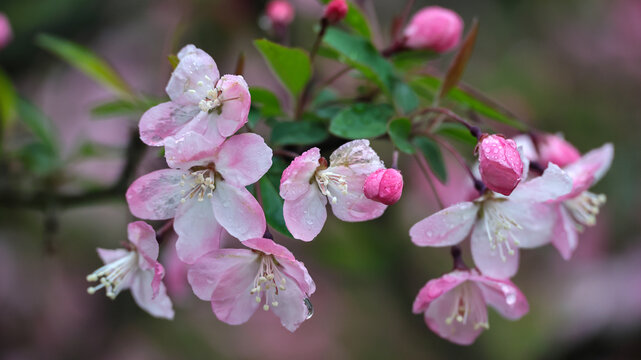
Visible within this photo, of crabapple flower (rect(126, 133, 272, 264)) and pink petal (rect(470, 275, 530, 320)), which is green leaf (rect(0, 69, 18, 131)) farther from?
pink petal (rect(470, 275, 530, 320))

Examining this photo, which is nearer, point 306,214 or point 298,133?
point 306,214

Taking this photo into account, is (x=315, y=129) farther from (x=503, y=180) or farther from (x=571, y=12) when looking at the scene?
(x=571, y=12)

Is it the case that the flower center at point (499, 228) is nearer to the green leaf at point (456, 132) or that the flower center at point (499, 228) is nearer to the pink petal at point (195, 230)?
the green leaf at point (456, 132)

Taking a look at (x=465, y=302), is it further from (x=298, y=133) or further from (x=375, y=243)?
(x=375, y=243)

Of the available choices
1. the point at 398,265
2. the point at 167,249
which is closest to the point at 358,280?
the point at 398,265

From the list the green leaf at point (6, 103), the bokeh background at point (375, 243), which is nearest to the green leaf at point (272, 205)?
the green leaf at point (6, 103)

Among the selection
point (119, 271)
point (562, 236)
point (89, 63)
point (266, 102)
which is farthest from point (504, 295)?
point (89, 63)
